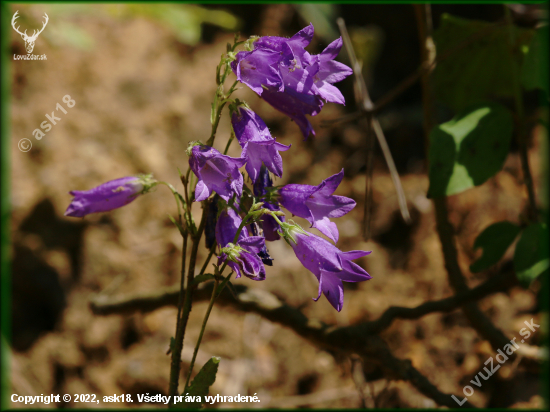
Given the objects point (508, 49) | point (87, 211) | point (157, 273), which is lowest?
point (157, 273)

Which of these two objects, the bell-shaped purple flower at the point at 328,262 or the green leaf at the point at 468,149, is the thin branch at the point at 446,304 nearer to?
the green leaf at the point at 468,149

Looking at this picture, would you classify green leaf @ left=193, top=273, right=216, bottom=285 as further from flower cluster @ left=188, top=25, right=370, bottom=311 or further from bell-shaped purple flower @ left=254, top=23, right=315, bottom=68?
bell-shaped purple flower @ left=254, top=23, right=315, bottom=68

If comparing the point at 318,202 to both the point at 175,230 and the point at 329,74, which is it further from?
the point at 175,230

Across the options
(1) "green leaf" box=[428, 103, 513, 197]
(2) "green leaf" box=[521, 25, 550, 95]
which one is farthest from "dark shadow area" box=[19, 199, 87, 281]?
(2) "green leaf" box=[521, 25, 550, 95]

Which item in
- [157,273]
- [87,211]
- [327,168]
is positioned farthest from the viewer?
[327,168]

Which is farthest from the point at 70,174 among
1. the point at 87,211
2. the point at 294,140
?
the point at 87,211

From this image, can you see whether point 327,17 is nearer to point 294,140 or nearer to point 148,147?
point 294,140
